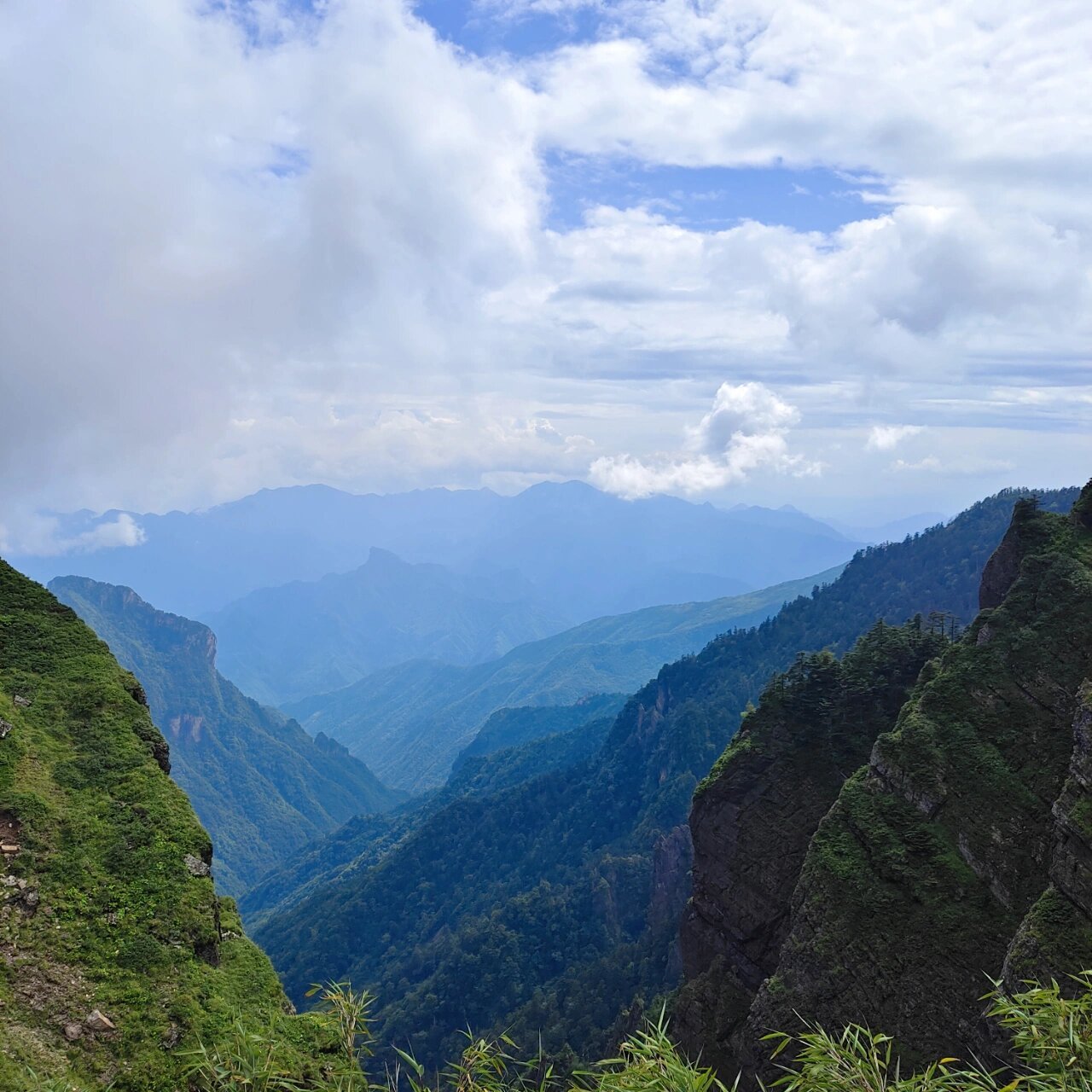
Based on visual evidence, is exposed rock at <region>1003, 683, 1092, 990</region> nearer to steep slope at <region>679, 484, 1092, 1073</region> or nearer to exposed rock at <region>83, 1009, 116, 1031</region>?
steep slope at <region>679, 484, 1092, 1073</region>

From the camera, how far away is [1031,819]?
108 ft

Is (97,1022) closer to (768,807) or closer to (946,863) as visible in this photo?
(946,863)

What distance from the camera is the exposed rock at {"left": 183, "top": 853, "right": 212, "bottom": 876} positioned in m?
30.4

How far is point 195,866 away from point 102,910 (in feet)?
12.8

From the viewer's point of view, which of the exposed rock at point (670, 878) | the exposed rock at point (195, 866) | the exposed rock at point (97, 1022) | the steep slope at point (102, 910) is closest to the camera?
the steep slope at point (102, 910)

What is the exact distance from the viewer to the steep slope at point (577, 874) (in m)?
99.9

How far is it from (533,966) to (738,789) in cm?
7576

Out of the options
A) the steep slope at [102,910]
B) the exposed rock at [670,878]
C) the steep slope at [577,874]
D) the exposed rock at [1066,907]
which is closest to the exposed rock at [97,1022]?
the steep slope at [102,910]

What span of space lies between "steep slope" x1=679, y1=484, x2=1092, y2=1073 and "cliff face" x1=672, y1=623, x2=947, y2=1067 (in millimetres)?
191

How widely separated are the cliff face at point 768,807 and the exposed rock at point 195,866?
91.7ft

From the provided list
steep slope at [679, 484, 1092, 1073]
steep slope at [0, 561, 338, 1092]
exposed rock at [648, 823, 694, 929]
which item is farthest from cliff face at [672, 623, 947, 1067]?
exposed rock at [648, 823, 694, 929]

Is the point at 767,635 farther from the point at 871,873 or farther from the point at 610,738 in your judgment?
the point at 871,873

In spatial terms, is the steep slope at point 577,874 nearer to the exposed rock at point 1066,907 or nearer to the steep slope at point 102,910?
the exposed rock at point 1066,907

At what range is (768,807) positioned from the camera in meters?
47.9
